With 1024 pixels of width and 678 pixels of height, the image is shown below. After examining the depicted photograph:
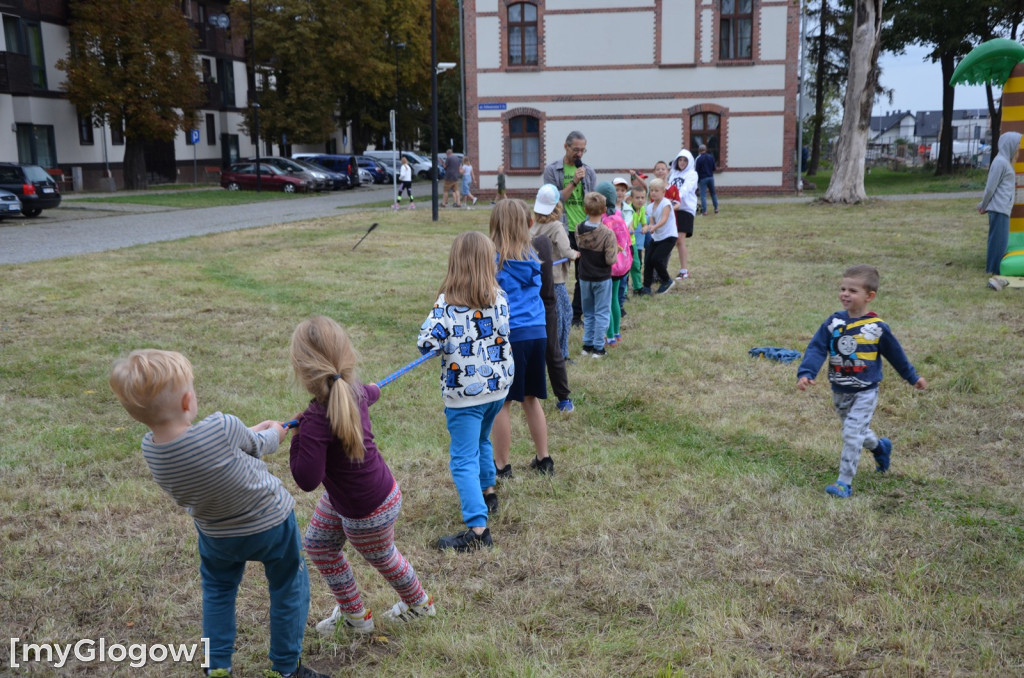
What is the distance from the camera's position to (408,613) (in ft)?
12.1

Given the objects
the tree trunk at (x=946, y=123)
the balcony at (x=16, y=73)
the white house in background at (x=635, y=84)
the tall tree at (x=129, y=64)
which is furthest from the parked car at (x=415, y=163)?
the tree trunk at (x=946, y=123)

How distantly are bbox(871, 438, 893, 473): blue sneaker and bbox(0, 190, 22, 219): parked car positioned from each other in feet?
76.3

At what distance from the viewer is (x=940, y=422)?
6.14 meters

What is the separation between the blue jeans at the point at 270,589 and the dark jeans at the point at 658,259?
27.2 ft

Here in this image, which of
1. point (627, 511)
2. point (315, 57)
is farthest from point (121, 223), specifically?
point (315, 57)

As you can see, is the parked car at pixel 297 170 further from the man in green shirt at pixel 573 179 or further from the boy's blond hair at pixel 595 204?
the boy's blond hair at pixel 595 204

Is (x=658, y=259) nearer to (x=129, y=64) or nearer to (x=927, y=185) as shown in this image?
(x=927, y=185)

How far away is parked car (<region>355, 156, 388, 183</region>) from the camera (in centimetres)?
4544

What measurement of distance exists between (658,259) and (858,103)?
15990 mm

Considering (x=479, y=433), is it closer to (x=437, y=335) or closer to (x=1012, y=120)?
(x=437, y=335)

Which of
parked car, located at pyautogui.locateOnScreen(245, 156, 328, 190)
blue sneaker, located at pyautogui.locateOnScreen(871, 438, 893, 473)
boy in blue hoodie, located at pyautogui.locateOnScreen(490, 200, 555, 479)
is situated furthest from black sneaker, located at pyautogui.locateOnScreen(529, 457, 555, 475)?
parked car, located at pyautogui.locateOnScreen(245, 156, 328, 190)

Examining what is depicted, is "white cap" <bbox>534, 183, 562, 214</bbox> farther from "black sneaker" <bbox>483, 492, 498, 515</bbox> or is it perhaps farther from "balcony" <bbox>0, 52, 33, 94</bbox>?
"balcony" <bbox>0, 52, 33, 94</bbox>

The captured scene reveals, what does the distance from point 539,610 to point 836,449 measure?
280cm

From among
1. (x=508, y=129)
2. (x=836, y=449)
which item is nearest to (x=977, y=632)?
(x=836, y=449)
